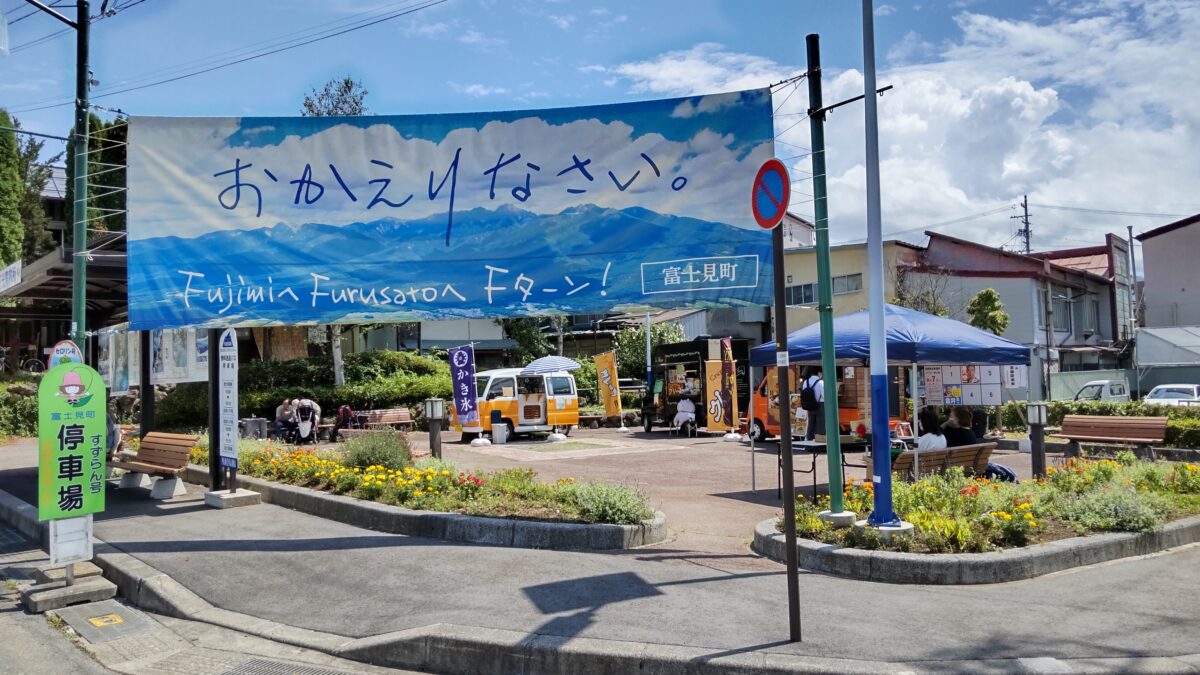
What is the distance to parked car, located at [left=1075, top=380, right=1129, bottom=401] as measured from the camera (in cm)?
2780

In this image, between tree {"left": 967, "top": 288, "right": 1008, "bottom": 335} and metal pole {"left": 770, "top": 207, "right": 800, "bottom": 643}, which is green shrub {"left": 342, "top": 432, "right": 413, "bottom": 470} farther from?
tree {"left": 967, "top": 288, "right": 1008, "bottom": 335}

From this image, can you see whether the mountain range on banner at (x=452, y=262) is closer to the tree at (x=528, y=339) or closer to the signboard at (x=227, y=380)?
the signboard at (x=227, y=380)

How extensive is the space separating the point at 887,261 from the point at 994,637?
107 ft

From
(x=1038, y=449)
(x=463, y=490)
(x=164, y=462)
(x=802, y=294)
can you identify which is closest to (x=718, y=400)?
(x=1038, y=449)

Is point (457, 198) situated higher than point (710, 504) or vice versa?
point (457, 198)

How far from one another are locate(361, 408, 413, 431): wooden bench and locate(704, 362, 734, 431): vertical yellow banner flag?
896cm

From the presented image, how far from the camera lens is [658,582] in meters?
7.02

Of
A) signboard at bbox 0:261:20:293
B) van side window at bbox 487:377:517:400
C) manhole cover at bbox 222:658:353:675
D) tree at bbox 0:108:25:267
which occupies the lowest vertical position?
manhole cover at bbox 222:658:353:675

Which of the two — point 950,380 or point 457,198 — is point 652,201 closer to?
point 457,198

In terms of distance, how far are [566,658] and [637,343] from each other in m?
33.2

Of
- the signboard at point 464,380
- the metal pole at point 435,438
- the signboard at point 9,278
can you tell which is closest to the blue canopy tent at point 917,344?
the metal pole at point 435,438

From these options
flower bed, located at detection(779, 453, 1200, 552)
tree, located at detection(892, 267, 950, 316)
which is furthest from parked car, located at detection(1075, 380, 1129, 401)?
flower bed, located at detection(779, 453, 1200, 552)

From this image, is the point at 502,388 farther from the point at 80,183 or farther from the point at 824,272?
the point at 824,272

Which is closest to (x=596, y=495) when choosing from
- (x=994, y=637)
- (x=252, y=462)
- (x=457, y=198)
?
(x=457, y=198)
